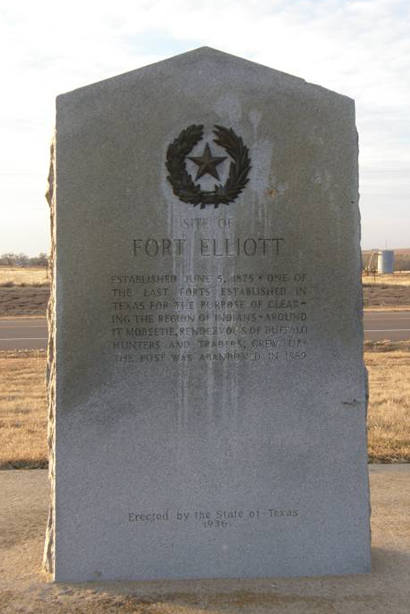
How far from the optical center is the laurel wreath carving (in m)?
4.46

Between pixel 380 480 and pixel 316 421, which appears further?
pixel 380 480

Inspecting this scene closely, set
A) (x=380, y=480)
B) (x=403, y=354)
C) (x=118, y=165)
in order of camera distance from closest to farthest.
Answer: (x=118, y=165)
(x=380, y=480)
(x=403, y=354)

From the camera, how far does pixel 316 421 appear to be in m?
4.54

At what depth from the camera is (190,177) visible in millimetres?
4465

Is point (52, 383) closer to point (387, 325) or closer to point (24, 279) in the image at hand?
point (387, 325)

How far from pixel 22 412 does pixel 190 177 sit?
5203 millimetres

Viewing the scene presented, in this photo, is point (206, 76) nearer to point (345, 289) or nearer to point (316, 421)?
point (345, 289)

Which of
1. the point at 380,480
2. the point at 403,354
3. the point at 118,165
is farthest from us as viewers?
the point at 403,354

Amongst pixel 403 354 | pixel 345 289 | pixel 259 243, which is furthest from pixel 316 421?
pixel 403 354

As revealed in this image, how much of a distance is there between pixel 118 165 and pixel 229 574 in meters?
2.40

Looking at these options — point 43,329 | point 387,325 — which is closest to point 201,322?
point 43,329

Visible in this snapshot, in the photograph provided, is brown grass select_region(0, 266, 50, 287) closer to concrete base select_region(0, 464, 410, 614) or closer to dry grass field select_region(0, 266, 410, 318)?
dry grass field select_region(0, 266, 410, 318)

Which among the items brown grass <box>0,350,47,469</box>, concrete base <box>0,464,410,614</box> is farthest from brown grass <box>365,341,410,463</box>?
brown grass <box>0,350,47,469</box>

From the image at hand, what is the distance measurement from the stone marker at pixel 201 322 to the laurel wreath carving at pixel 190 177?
0.01 metres
